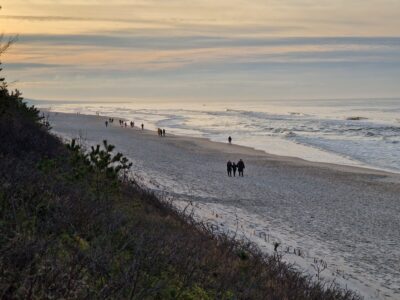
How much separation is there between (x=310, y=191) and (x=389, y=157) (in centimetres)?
1906

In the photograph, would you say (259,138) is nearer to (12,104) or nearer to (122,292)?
(12,104)

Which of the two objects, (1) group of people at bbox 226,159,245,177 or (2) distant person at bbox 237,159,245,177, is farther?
(2) distant person at bbox 237,159,245,177

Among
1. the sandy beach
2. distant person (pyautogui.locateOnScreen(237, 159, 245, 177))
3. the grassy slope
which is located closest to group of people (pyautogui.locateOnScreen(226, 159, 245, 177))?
distant person (pyautogui.locateOnScreen(237, 159, 245, 177))

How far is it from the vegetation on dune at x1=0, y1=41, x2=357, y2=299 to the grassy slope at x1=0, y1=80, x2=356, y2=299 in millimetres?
10

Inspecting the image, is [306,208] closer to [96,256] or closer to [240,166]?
[240,166]

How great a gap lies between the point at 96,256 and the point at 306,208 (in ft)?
52.5

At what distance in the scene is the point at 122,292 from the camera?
436 centimetres

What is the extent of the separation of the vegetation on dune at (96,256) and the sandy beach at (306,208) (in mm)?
4644

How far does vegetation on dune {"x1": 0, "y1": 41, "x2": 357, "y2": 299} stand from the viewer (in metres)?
4.07

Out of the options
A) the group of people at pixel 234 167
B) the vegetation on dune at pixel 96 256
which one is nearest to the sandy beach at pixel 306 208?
the group of people at pixel 234 167

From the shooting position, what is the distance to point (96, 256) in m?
4.99

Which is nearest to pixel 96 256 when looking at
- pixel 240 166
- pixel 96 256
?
pixel 96 256

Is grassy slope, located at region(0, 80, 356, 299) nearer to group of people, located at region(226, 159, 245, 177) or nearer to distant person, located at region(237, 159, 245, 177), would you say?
group of people, located at region(226, 159, 245, 177)

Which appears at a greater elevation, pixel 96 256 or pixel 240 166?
pixel 96 256
